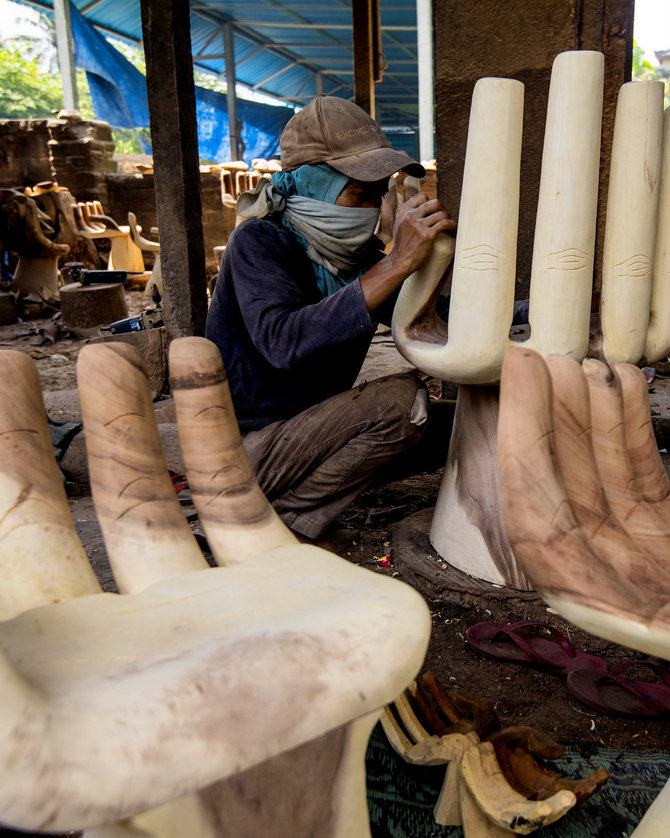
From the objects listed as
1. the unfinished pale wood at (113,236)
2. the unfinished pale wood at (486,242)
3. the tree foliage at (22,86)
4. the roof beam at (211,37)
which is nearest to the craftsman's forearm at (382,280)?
the unfinished pale wood at (486,242)

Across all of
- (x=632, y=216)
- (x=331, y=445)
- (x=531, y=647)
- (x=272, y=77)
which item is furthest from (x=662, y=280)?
(x=272, y=77)

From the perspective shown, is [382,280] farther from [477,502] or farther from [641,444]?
[641,444]

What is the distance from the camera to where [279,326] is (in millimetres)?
2174

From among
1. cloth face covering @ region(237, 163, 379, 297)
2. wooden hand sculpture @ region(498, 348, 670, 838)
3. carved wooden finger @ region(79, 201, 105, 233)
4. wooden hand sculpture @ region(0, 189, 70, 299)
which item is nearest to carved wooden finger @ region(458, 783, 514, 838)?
wooden hand sculpture @ region(498, 348, 670, 838)

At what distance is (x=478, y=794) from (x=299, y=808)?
442 millimetres

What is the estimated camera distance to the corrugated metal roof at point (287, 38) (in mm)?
12539

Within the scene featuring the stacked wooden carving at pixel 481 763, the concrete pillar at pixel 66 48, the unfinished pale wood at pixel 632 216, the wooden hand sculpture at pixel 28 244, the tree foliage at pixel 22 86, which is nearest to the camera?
the stacked wooden carving at pixel 481 763

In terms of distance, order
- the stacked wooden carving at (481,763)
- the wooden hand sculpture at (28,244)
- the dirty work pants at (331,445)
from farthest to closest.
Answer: the wooden hand sculpture at (28,244), the dirty work pants at (331,445), the stacked wooden carving at (481,763)

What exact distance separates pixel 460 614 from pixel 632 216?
3.66ft

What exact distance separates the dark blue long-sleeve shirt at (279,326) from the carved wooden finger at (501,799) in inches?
47.9

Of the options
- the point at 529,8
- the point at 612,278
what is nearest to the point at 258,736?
the point at 612,278

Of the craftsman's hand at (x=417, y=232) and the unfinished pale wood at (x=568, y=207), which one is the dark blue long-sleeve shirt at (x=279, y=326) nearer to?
the craftsman's hand at (x=417, y=232)

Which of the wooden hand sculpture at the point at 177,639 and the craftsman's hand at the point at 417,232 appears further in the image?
the craftsman's hand at the point at 417,232

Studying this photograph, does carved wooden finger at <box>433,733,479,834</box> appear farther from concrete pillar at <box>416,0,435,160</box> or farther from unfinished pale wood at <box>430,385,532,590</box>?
concrete pillar at <box>416,0,435,160</box>
